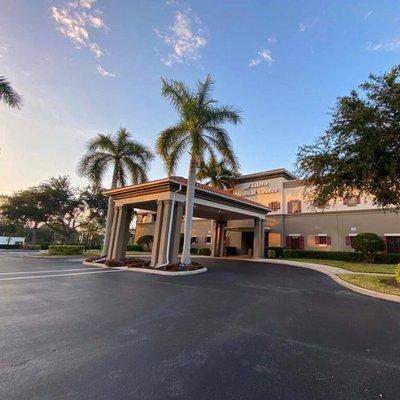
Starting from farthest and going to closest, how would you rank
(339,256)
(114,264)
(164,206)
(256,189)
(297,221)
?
(256,189)
(297,221)
(339,256)
(114,264)
(164,206)

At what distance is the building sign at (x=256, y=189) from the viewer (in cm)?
3588

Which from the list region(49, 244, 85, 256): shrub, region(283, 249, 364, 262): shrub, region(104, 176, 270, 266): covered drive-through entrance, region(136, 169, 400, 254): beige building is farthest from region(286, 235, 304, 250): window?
region(49, 244, 85, 256): shrub

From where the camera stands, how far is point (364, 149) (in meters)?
12.8

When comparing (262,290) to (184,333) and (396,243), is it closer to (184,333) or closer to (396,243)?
(184,333)

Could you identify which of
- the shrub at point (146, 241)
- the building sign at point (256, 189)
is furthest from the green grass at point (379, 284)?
the shrub at point (146, 241)

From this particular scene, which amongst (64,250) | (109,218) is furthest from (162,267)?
(64,250)

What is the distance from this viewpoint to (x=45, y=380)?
373 cm

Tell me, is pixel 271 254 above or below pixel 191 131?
below

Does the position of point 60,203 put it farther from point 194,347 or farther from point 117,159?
point 194,347

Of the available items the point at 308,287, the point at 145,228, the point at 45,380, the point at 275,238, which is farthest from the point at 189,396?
the point at 145,228

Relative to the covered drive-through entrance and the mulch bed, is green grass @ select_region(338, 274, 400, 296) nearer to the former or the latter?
the mulch bed

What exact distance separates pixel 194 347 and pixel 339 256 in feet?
83.5

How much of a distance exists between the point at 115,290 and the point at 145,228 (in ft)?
115

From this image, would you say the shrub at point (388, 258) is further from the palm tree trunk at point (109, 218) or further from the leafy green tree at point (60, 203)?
the leafy green tree at point (60, 203)
